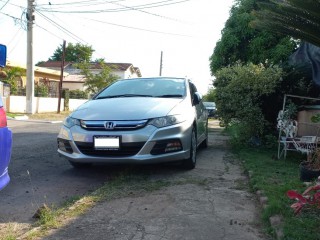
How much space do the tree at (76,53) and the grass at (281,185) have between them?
47.8m

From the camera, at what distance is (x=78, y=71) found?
157 ft

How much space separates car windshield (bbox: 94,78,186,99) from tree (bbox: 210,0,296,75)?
6.70m

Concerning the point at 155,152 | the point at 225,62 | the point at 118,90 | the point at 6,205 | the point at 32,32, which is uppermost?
the point at 32,32

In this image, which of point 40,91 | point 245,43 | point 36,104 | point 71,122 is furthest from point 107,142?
point 40,91

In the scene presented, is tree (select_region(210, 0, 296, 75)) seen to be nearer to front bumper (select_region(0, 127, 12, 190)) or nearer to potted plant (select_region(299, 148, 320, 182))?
potted plant (select_region(299, 148, 320, 182))

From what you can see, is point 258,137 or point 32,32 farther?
point 32,32

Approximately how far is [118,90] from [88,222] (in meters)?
3.30

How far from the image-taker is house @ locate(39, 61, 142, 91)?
122ft

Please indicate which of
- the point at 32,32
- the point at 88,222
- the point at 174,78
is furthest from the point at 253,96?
the point at 32,32

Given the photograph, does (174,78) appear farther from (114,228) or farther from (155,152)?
(114,228)

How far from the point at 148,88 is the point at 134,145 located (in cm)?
169

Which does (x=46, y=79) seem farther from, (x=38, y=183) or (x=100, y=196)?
(x=100, y=196)

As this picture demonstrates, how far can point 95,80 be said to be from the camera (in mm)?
32156

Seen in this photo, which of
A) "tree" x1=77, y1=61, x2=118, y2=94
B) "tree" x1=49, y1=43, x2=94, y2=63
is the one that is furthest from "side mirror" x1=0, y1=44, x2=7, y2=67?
"tree" x1=49, y1=43, x2=94, y2=63
